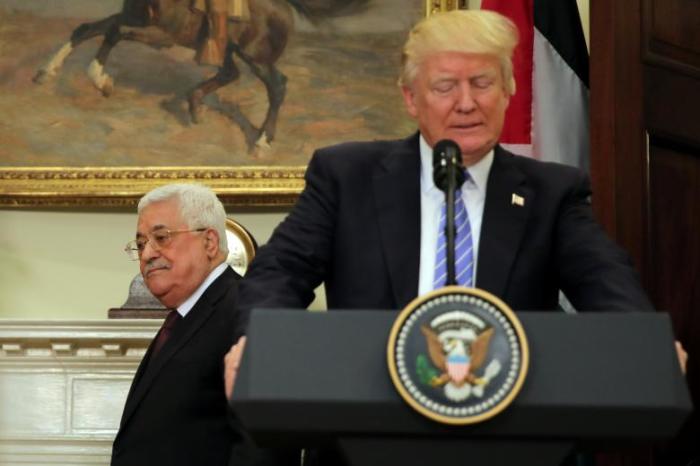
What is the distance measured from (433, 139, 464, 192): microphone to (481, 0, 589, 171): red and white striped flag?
2.61 metres

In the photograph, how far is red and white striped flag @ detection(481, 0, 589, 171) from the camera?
16.3ft

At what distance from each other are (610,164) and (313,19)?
7.50ft

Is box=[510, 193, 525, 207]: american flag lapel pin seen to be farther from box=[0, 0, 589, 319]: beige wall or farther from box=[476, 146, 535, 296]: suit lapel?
box=[0, 0, 589, 319]: beige wall

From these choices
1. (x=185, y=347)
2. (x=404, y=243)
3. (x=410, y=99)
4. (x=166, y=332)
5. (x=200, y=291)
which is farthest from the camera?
(x=200, y=291)

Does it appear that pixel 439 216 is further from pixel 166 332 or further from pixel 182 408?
pixel 166 332

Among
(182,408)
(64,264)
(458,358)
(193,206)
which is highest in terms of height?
(458,358)

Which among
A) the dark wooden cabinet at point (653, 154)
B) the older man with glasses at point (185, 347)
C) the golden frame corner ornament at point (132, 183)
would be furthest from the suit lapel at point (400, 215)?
the golden frame corner ornament at point (132, 183)

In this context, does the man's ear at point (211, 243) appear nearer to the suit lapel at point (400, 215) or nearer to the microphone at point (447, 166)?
A: the suit lapel at point (400, 215)

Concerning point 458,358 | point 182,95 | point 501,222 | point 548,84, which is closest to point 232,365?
point 458,358

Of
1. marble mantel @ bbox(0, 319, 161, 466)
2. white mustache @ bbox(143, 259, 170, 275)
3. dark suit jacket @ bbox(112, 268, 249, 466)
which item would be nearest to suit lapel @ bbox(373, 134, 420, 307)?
dark suit jacket @ bbox(112, 268, 249, 466)

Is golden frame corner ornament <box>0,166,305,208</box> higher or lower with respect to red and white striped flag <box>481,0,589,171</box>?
lower

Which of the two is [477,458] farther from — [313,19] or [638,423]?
[313,19]

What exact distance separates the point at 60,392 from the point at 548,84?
8.68ft

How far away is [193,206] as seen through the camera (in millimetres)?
4633
